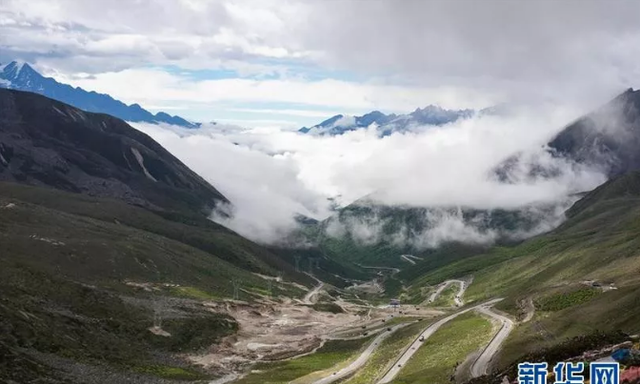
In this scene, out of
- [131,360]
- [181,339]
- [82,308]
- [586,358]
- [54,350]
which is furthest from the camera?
[181,339]

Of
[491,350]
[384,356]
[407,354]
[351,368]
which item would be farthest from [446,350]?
[351,368]

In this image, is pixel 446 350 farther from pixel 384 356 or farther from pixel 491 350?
pixel 384 356

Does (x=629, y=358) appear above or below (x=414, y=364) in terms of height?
above

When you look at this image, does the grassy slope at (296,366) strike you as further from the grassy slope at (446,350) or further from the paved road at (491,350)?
the paved road at (491,350)

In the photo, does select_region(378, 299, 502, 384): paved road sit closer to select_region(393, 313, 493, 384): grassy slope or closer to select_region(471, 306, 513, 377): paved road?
select_region(393, 313, 493, 384): grassy slope

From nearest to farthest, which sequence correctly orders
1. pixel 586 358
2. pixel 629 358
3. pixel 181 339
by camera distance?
pixel 629 358 → pixel 586 358 → pixel 181 339

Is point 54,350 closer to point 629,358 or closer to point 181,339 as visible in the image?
point 181,339

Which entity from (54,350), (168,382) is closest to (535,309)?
(168,382)
